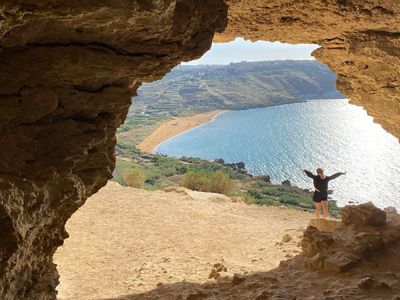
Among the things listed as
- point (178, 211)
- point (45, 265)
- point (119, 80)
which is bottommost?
point (178, 211)

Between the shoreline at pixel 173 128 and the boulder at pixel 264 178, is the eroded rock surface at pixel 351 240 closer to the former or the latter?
the boulder at pixel 264 178

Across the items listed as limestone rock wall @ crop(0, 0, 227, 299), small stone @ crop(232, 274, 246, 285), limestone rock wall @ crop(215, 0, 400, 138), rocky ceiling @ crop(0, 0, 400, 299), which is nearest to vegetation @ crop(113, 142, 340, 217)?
limestone rock wall @ crop(215, 0, 400, 138)

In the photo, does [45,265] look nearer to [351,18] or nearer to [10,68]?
[10,68]

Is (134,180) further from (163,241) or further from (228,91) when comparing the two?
(228,91)

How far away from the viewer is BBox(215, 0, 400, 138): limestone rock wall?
6688mm

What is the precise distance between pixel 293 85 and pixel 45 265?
101904mm

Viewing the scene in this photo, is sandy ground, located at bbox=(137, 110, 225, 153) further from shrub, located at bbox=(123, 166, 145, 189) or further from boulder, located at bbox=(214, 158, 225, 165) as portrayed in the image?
shrub, located at bbox=(123, 166, 145, 189)

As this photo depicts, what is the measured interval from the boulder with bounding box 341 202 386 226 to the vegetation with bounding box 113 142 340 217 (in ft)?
32.7

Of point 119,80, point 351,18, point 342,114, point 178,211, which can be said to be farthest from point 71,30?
point 342,114

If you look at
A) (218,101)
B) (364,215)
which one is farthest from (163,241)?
(218,101)

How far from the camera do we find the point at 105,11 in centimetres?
387

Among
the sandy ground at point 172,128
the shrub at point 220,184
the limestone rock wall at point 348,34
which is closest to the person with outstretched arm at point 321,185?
the limestone rock wall at point 348,34

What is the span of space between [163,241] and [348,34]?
7421 millimetres

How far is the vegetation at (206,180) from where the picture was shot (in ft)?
74.2
